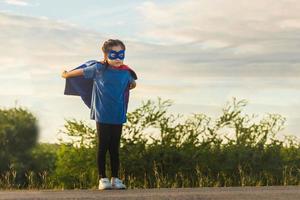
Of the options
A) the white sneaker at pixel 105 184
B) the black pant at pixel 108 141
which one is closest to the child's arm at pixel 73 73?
the black pant at pixel 108 141

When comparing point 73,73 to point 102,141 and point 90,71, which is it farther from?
point 102,141

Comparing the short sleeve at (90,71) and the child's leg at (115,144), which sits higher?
the short sleeve at (90,71)

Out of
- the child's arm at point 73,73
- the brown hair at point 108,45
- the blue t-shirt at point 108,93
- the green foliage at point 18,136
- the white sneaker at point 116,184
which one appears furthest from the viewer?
the green foliage at point 18,136

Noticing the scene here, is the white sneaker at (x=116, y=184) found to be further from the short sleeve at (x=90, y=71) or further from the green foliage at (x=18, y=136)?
the green foliage at (x=18, y=136)

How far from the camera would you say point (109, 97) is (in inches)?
369

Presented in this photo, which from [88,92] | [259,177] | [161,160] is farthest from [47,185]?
[259,177]

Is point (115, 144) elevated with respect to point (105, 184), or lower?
elevated

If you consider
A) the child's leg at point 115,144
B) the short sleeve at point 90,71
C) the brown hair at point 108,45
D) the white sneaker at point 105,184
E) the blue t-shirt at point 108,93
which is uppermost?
the brown hair at point 108,45

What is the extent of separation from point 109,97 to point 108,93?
0.19ft

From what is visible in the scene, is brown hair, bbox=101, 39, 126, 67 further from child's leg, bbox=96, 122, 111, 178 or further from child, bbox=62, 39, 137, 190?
child's leg, bbox=96, 122, 111, 178

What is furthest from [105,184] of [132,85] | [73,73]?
[73,73]

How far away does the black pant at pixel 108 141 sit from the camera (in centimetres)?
944

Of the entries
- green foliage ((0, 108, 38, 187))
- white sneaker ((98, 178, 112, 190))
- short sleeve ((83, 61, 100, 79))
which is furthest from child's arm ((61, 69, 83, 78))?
green foliage ((0, 108, 38, 187))

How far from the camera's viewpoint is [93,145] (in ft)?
40.2
